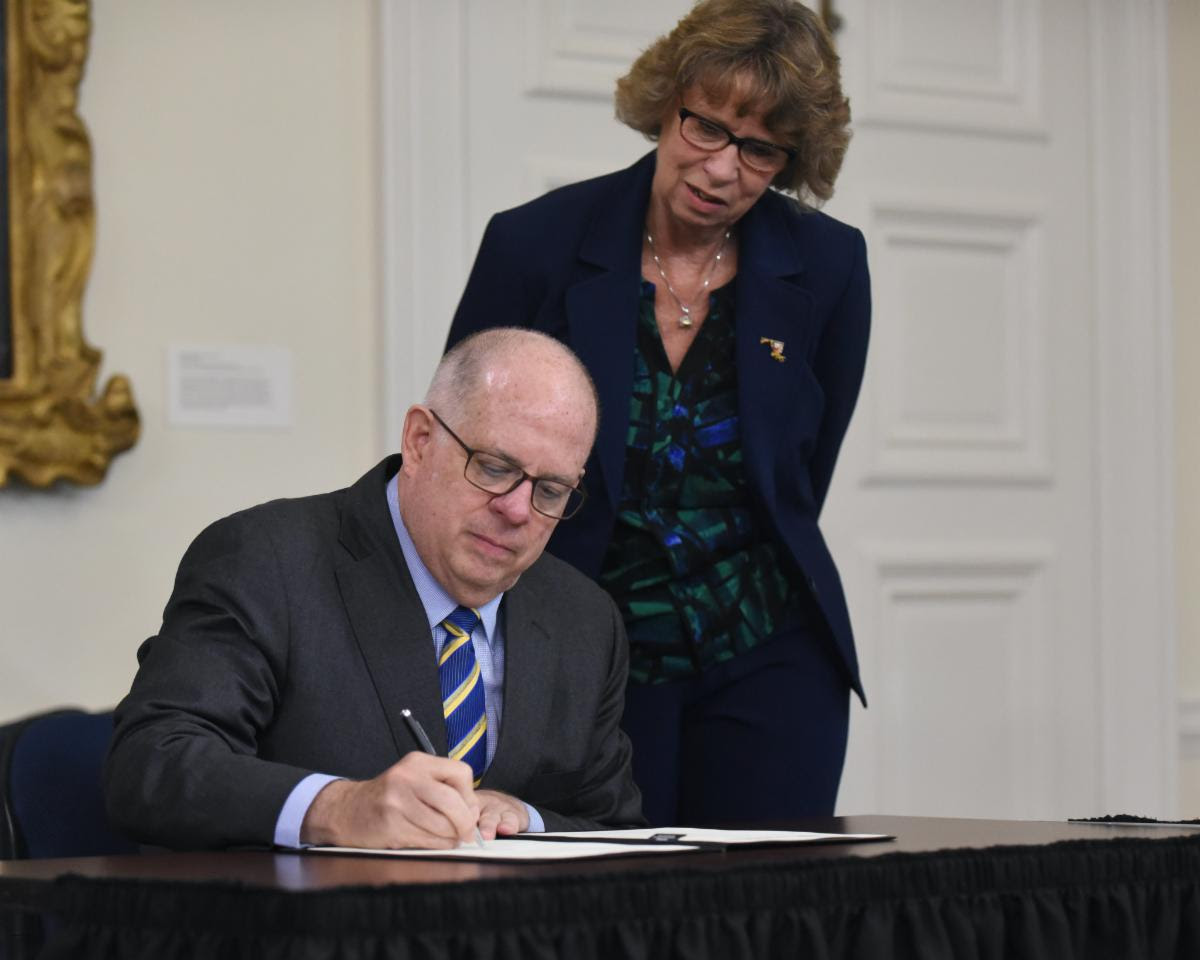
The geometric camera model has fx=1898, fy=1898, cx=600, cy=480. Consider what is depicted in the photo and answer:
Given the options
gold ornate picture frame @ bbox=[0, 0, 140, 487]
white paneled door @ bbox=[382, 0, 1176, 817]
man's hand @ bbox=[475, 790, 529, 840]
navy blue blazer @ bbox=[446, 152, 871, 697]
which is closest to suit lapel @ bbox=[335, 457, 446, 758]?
man's hand @ bbox=[475, 790, 529, 840]

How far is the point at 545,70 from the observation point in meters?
4.14

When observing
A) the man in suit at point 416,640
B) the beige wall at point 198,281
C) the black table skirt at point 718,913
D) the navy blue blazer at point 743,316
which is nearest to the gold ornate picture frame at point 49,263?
the beige wall at point 198,281

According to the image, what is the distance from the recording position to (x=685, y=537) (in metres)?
2.65

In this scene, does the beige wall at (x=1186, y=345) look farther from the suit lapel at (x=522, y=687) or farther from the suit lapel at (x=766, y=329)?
the suit lapel at (x=522, y=687)

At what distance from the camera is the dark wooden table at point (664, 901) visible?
55.2 inches

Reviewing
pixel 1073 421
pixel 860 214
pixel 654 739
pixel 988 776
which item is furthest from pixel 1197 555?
pixel 654 739

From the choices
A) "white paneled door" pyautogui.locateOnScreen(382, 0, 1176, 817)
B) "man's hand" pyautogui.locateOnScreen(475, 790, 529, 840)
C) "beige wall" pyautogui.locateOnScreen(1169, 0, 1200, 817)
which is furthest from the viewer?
"beige wall" pyautogui.locateOnScreen(1169, 0, 1200, 817)

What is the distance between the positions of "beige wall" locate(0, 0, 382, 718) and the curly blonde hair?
4.28 feet

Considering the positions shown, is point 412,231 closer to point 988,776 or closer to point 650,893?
point 988,776

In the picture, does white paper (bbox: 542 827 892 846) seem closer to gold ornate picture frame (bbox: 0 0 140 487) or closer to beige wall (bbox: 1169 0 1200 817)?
gold ornate picture frame (bbox: 0 0 140 487)

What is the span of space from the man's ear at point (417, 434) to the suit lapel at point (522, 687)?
21 cm

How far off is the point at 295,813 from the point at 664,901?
1.58ft

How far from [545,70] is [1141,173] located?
1.59 meters

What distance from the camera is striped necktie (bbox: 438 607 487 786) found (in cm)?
218
